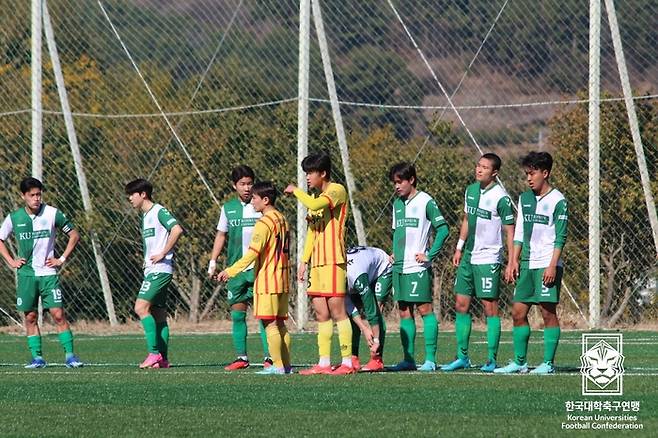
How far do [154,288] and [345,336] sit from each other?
2314 millimetres

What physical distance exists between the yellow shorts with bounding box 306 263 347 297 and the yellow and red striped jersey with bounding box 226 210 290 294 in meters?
0.31

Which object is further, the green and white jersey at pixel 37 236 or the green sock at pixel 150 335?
the green and white jersey at pixel 37 236

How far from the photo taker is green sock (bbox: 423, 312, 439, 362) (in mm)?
12133

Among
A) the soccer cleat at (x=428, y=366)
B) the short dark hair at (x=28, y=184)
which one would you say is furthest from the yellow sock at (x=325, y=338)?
the short dark hair at (x=28, y=184)

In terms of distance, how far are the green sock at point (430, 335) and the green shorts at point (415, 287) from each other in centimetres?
17

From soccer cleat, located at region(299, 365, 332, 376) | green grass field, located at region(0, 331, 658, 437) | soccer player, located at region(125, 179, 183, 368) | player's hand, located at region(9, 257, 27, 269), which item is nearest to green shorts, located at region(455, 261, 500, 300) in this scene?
green grass field, located at region(0, 331, 658, 437)

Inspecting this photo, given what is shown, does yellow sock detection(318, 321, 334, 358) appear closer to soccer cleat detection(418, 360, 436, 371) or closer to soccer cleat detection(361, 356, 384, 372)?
soccer cleat detection(361, 356, 384, 372)

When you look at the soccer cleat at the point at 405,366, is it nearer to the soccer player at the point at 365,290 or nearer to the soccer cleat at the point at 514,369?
the soccer player at the point at 365,290

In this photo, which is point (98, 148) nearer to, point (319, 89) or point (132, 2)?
point (319, 89)

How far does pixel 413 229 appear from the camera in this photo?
485 inches

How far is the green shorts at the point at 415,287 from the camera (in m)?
12.2

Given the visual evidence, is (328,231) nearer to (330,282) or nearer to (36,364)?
(330,282)

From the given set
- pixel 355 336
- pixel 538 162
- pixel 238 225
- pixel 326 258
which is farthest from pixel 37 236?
pixel 538 162

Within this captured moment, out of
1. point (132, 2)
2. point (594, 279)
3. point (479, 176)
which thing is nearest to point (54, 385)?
point (479, 176)
